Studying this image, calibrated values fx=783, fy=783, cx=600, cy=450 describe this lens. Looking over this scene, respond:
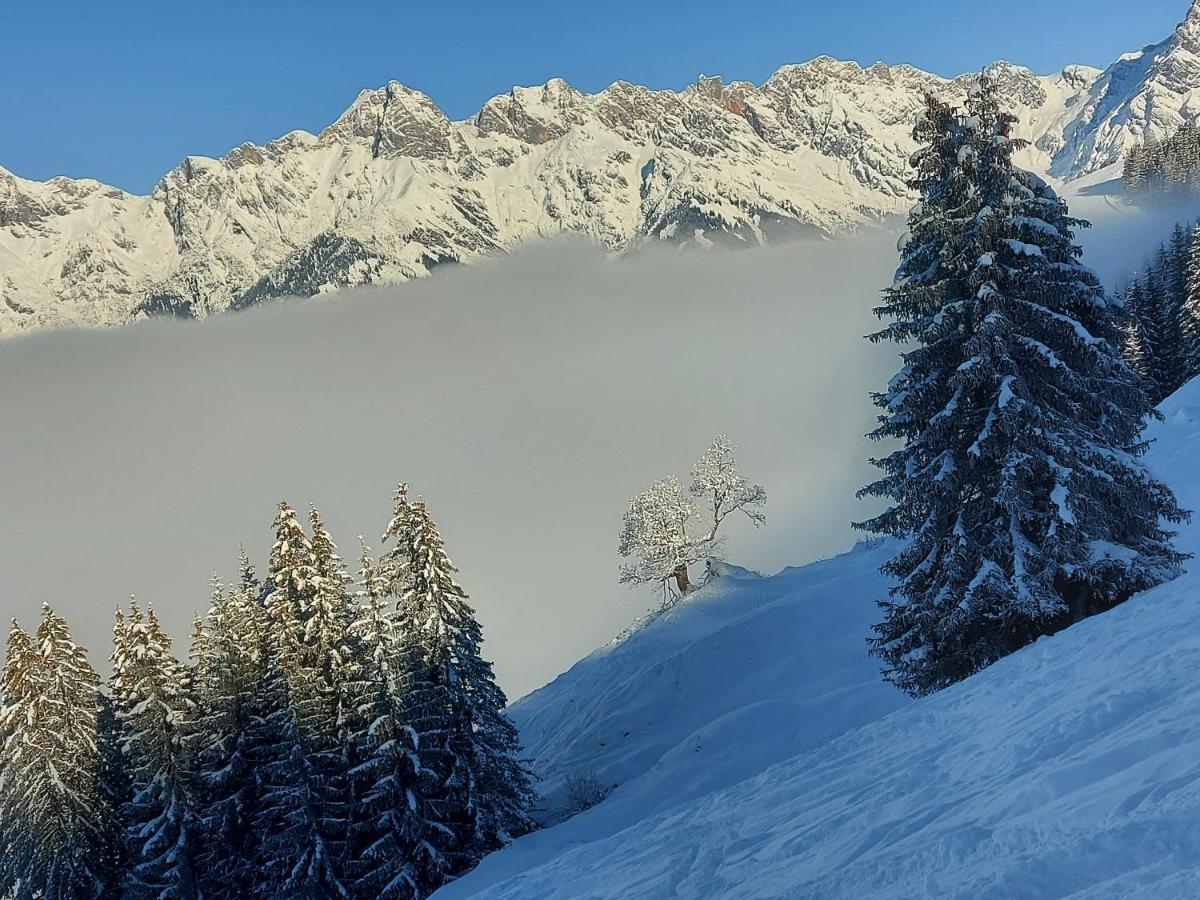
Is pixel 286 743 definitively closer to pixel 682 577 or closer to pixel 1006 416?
pixel 1006 416

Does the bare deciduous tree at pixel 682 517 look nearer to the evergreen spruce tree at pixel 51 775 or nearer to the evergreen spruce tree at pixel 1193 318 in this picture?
the evergreen spruce tree at pixel 1193 318

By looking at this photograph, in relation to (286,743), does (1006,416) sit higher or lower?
higher

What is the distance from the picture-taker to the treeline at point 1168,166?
153 meters

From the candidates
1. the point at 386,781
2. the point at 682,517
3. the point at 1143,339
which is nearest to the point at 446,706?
the point at 386,781

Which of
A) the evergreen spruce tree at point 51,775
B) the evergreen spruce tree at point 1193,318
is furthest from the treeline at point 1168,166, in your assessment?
the evergreen spruce tree at point 51,775

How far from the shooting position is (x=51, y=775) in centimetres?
2614

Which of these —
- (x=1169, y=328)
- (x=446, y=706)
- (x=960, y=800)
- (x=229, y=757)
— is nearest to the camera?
(x=960, y=800)

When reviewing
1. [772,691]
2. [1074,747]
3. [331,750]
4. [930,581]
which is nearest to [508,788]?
[331,750]

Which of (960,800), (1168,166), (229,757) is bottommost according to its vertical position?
(960,800)

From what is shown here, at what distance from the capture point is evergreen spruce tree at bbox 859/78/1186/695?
14422 millimetres

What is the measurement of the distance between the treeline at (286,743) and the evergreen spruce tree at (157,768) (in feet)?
0.22

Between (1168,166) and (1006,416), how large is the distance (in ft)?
620

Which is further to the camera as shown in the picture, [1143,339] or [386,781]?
[1143,339]

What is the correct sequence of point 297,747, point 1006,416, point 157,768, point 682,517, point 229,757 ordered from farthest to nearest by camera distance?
point 682,517, point 229,757, point 157,768, point 297,747, point 1006,416
